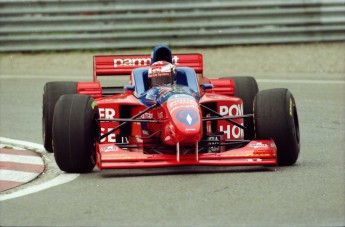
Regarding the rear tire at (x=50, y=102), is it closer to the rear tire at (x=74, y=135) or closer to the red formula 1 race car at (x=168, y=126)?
the red formula 1 race car at (x=168, y=126)

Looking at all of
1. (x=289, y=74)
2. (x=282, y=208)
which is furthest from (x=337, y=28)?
(x=282, y=208)

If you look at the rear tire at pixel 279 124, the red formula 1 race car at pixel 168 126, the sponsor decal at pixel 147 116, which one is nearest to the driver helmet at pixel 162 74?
the red formula 1 race car at pixel 168 126

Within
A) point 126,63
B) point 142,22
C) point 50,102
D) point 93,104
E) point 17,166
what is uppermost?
point 126,63

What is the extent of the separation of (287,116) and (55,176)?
221 cm

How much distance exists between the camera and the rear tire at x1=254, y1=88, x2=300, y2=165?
427 inches

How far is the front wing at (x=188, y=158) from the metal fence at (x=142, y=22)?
10.2 metres

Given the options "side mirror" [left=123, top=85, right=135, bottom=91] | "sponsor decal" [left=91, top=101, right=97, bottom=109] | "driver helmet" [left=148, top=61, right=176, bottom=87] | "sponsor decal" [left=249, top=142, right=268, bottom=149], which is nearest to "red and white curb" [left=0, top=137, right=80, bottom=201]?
"sponsor decal" [left=91, top=101, right=97, bottom=109]

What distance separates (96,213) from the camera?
8609 mm

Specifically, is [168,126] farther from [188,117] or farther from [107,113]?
[107,113]

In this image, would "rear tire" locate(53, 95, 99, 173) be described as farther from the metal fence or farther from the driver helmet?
the metal fence

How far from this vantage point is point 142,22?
20844 mm

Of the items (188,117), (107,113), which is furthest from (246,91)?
(188,117)

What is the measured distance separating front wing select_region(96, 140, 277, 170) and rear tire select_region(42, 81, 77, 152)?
187 centimetres

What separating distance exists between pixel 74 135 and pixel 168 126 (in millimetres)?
847
